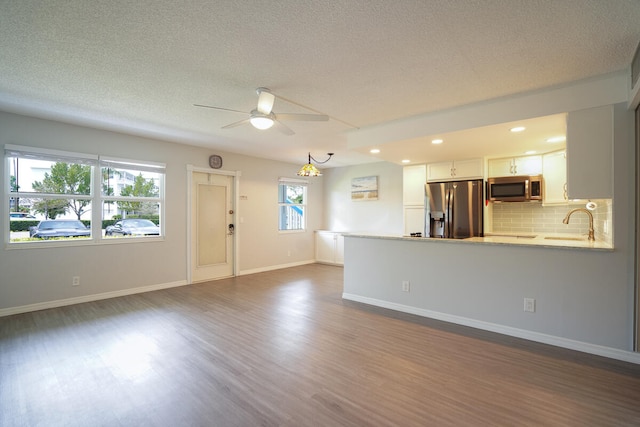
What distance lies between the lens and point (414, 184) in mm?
5504

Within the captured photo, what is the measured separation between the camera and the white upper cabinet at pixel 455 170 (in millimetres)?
4742

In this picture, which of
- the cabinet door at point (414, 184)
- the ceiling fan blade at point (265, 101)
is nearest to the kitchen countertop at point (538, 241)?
the cabinet door at point (414, 184)

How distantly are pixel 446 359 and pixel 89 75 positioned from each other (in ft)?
13.7

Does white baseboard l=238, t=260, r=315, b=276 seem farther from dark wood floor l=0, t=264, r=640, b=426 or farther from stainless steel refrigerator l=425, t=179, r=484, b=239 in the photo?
stainless steel refrigerator l=425, t=179, r=484, b=239

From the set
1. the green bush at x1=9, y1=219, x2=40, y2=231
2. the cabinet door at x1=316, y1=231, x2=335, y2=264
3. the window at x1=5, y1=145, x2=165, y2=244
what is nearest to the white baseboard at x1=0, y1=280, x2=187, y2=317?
the window at x1=5, y1=145, x2=165, y2=244

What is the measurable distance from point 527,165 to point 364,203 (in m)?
3.54

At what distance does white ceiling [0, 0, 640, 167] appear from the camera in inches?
72.1

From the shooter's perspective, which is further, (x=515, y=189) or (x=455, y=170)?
(x=455, y=170)

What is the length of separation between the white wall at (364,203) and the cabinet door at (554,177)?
9.02ft

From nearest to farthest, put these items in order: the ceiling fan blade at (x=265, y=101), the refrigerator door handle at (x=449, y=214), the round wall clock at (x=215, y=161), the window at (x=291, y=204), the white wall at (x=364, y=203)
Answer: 1. the ceiling fan blade at (x=265, y=101)
2. the refrigerator door handle at (x=449, y=214)
3. the round wall clock at (x=215, y=161)
4. the white wall at (x=364, y=203)
5. the window at (x=291, y=204)

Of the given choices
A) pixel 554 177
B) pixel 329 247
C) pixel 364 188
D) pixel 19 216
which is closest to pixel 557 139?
pixel 554 177

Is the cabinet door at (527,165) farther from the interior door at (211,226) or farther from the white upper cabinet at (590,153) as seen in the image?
the interior door at (211,226)

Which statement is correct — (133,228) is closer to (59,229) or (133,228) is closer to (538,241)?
(59,229)

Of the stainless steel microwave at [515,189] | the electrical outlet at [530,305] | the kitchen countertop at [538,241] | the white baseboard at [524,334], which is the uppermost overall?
the stainless steel microwave at [515,189]
